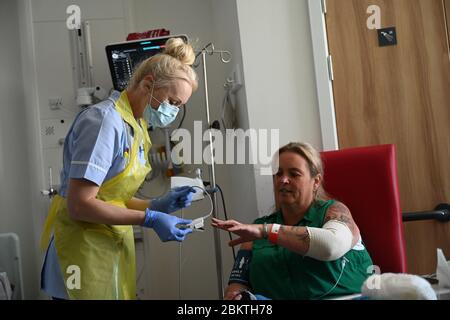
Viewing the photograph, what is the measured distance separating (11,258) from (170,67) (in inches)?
69.7

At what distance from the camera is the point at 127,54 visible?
2.33 meters

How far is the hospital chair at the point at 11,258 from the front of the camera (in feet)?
8.21

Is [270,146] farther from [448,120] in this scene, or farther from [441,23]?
[441,23]

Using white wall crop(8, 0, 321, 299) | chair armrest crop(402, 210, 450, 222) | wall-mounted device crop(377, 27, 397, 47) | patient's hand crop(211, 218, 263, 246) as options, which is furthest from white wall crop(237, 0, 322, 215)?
patient's hand crop(211, 218, 263, 246)

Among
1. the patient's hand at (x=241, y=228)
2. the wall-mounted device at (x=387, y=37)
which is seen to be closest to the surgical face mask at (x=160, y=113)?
the patient's hand at (x=241, y=228)

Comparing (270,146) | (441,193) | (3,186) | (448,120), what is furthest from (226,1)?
(3,186)

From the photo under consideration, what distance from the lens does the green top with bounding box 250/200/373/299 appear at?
55.0 inches

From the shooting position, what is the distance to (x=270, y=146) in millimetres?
1946

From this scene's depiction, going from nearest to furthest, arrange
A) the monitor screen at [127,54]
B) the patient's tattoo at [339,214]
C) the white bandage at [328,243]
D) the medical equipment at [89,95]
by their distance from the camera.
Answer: the white bandage at [328,243] < the patient's tattoo at [339,214] < the monitor screen at [127,54] < the medical equipment at [89,95]

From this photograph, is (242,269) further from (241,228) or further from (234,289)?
(241,228)

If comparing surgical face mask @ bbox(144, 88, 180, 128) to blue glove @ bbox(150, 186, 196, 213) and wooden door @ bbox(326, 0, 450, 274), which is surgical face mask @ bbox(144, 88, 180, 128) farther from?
wooden door @ bbox(326, 0, 450, 274)

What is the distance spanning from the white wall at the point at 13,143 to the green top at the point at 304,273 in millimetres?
1766

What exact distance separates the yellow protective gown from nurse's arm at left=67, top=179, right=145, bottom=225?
0.10 m

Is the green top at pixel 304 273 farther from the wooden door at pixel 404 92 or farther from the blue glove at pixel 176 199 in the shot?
the wooden door at pixel 404 92
